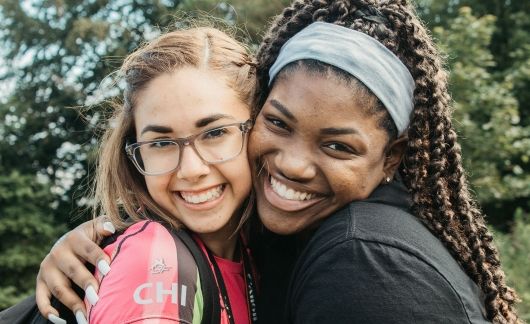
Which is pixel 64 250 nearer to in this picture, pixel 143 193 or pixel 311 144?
pixel 143 193

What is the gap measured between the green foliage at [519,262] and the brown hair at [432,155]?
4.38m

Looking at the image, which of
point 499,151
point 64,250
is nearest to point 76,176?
point 499,151

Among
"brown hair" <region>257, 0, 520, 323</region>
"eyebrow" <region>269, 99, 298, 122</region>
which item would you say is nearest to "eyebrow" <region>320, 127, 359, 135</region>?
"eyebrow" <region>269, 99, 298, 122</region>

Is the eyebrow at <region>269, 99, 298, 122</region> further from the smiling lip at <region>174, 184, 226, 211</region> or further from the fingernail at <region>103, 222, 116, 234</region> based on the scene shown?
the fingernail at <region>103, 222, 116, 234</region>

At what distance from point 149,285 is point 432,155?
3.78 ft

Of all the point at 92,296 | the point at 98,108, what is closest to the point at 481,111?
the point at 98,108

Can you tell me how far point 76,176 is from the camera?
15.7 m

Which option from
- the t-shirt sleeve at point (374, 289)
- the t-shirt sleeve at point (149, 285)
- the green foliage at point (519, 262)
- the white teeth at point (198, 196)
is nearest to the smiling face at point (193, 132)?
the white teeth at point (198, 196)

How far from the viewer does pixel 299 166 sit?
6.85 ft

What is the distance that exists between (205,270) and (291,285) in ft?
0.95

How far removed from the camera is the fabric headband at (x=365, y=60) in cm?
200

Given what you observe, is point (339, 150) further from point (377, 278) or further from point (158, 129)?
point (158, 129)

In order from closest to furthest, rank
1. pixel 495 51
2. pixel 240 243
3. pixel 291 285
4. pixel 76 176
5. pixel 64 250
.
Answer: pixel 291 285 < pixel 64 250 < pixel 240 243 < pixel 495 51 < pixel 76 176

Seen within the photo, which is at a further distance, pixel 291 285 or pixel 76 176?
pixel 76 176
